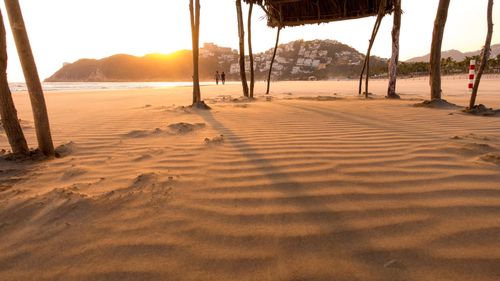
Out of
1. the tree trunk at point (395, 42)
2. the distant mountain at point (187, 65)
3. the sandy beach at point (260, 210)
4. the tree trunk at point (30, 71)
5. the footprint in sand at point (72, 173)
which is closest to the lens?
the sandy beach at point (260, 210)

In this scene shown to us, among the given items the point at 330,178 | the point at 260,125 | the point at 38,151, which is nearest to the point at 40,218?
the point at 38,151

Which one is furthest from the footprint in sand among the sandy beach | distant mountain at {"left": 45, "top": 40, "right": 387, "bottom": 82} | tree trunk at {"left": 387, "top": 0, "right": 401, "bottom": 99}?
distant mountain at {"left": 45, "top": 40, "right": 387, "bottom": 82}

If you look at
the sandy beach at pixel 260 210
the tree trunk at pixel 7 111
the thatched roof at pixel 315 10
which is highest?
the thatched roof at pixel 315 10

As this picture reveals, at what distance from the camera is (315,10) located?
448 inches

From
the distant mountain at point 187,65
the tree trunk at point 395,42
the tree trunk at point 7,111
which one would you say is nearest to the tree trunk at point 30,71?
the tree trunk at point 7,111

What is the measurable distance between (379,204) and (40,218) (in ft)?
7.20

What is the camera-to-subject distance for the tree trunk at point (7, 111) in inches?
110

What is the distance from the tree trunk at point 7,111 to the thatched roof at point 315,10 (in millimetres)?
8694

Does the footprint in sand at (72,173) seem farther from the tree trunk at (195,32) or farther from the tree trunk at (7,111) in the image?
the tree trunk at (195,32)

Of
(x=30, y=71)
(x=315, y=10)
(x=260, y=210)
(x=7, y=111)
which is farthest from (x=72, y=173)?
(x=315, y=10)

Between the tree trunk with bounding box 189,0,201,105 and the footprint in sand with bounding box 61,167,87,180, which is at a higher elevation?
the tree trunk with bounding box 189,0,201,105

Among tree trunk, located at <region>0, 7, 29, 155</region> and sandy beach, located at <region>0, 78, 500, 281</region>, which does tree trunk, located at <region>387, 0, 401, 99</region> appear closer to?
sandy beach, located at <region>0, 78, 500, 281</region>

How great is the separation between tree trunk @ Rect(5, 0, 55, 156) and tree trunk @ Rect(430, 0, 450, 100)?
25.2 feet

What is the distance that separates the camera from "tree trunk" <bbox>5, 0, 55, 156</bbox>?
8.99ft
